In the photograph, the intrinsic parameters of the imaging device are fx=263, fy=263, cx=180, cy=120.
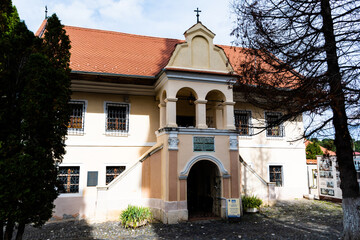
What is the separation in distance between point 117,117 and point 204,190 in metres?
5.62

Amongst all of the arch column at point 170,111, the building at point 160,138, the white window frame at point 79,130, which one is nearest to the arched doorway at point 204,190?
the building at point 160,138

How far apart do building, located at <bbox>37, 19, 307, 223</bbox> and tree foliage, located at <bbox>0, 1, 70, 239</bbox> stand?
544cm

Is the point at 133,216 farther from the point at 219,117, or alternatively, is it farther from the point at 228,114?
the point at 219,117

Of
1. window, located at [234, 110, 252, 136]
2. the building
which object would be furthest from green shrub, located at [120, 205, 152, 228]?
window, located at [234, 110, 252, 136]

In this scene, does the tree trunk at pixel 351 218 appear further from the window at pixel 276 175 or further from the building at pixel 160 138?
the window at pixel 276 175

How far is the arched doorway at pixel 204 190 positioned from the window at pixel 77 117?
5.97 meters

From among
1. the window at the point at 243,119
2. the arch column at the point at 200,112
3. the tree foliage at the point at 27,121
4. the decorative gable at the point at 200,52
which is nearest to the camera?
the tree foliage at the point at 27,121

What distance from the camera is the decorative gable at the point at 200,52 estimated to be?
11.6m

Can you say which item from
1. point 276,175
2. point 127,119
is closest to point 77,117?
point 127,119

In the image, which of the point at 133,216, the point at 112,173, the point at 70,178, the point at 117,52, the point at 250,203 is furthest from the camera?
the point at 117,52

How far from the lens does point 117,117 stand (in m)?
13.1

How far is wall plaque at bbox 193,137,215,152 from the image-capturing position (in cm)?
1112

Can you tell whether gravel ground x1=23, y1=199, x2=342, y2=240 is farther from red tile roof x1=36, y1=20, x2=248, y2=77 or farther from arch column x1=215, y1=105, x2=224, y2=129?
red tile roof x1=36, y1=20, x2=248, y2=77

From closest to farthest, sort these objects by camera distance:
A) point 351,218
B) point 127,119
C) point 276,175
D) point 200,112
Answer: point 351,218 < point 200,112 < point 127,119 < point 276,175
